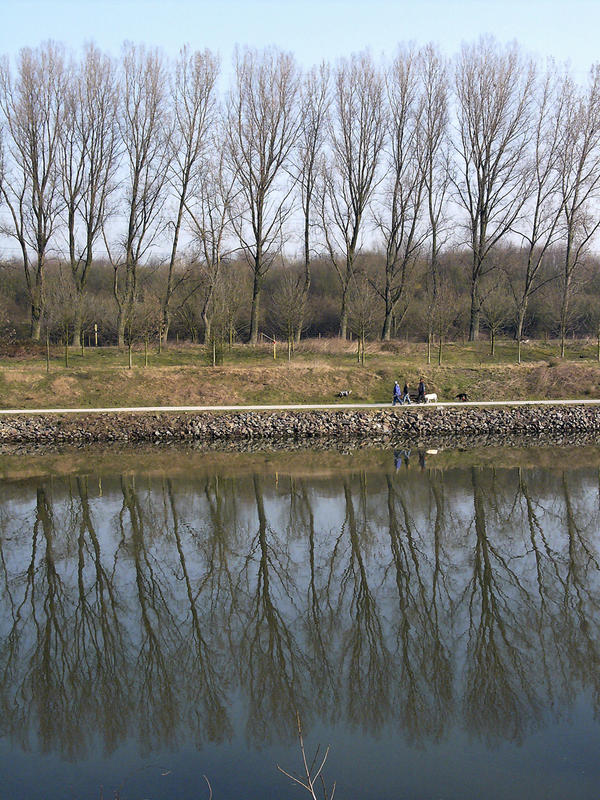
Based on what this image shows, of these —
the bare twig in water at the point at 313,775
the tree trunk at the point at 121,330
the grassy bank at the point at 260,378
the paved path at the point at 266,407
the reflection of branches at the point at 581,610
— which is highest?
the tree trunk at the point at 121,330

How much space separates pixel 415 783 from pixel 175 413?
71.7ft

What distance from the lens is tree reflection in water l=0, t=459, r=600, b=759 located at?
7.10 meters

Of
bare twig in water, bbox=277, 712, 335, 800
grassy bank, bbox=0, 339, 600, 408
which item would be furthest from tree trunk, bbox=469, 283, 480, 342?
bare twig in water, bbox=277, 712, 335, 800

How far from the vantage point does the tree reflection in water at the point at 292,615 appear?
23.3 ft

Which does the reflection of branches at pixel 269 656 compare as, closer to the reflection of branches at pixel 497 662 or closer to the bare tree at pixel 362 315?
the reflection of branches at pixel 497 662

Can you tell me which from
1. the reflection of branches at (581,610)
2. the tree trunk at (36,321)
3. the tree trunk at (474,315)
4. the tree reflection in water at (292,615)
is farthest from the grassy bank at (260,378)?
the reflection of branches at (581,610)

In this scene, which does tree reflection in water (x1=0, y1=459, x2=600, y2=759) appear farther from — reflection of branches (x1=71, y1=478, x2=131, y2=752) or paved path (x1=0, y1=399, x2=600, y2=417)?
paved path (x1=0, y1=399, x2=600, y2=417)

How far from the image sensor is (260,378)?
101ft

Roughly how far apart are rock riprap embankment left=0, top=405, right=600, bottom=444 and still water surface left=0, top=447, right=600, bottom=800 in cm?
946

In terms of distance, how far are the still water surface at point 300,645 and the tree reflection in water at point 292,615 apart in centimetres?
3

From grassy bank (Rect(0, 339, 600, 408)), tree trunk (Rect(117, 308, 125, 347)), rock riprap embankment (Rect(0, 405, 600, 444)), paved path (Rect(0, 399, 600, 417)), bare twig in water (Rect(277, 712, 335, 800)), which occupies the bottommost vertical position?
bare twig in water (Rect(277, 712, 335, 800))

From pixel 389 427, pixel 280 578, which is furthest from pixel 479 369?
pixel 280 578

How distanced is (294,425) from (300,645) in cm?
1757

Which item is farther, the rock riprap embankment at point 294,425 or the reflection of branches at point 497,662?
the rock riprap embankment at point 294,425
